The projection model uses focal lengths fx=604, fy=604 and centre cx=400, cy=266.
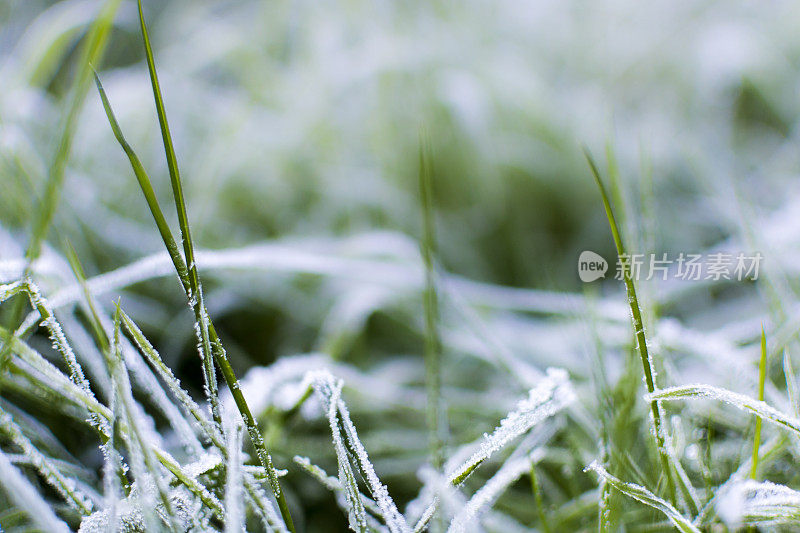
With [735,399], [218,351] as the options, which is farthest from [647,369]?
[218,351]

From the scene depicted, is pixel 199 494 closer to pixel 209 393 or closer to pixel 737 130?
pixel 209 393

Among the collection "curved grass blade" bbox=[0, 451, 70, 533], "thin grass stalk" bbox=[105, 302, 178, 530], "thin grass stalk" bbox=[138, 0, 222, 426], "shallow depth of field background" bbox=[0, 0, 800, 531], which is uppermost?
"shallow depth of field background" bbox=[0, 0, 800, 531]

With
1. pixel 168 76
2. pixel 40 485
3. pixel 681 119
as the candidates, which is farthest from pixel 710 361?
pixel 168 76

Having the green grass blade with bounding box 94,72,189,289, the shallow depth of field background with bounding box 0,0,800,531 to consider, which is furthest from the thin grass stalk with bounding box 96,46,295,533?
the shallow depth of field background with bounding box 0,0,800,531

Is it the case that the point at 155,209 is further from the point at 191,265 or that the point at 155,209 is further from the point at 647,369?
the point at 647,369

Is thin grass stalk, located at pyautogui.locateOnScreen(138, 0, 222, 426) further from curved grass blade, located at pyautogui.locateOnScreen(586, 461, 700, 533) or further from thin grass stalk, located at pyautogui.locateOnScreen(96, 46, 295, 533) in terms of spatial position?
curved grass blade, located at pyautogui.locateOnScreen(586, 461, 700, 533)

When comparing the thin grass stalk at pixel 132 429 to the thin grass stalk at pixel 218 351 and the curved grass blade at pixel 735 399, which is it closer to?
the thin grass stalk at pixel 218 351

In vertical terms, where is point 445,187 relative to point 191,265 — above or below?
above

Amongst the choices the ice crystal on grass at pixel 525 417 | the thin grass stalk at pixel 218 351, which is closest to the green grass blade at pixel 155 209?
the thin grass stalk at pixel 218 351
